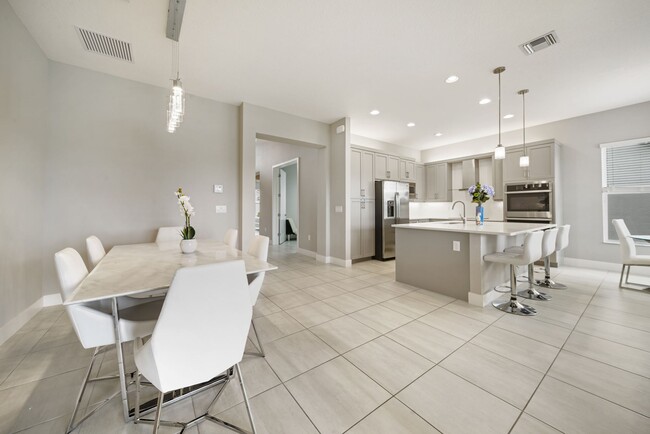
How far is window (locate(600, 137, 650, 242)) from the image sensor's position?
13.3 feet

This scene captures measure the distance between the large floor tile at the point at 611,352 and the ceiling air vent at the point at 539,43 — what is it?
9.65ft

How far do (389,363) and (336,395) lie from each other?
0.51 meters

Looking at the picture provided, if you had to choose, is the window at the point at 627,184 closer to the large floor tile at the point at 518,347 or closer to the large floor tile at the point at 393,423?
the large floor tile at the point at 518,347

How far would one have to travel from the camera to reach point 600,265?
173 inches

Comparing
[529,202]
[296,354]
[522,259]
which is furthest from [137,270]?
[529,202]

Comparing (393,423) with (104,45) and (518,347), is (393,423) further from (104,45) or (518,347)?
(104,45)

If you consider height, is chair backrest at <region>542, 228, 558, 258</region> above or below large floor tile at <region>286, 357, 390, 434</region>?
above

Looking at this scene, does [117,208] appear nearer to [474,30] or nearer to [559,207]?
[474,30]

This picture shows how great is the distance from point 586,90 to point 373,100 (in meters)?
3.17

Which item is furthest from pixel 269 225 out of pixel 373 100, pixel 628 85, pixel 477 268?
pixel 628 85

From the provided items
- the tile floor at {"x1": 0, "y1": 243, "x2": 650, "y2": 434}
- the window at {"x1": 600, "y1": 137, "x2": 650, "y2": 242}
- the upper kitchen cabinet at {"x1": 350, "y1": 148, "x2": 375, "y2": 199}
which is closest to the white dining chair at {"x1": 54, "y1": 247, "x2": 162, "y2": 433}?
the tile floor at {"x1": 0, "y1": 243, "x2": 650, "y2": 434}

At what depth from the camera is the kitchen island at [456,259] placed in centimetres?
277

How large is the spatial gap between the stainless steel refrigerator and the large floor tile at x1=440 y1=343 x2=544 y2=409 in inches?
138

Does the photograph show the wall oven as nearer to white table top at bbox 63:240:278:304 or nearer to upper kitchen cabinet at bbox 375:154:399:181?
upper kitchen cabinet at bbox 375:154:399:181
